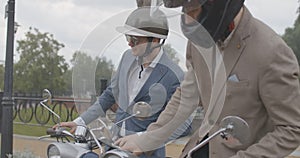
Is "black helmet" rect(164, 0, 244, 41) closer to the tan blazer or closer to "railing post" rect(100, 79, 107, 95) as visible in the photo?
the tan blazer

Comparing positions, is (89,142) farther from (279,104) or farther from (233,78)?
(279,104)

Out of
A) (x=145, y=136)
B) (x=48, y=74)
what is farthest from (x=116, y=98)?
(x=48, y=74)

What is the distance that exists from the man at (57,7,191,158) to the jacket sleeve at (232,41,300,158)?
0.38m

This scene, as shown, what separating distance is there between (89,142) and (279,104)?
1.06 meters

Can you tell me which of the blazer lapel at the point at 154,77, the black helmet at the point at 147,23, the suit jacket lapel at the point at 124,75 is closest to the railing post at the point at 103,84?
the suit jacket lapel at the point at 124,75

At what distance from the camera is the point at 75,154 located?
8.35 ft

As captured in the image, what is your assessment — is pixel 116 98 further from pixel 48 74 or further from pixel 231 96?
pixel 48 74

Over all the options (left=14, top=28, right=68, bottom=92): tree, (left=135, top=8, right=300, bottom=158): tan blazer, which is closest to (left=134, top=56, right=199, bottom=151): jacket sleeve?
(left=135, top=8, right=300, bottom=158): tan blazer

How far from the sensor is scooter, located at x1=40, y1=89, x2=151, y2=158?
2.20 metres

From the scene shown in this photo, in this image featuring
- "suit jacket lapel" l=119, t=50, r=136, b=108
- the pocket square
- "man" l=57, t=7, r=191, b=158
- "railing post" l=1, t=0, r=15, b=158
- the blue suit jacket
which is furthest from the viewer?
"railing post" l=1, t=0, r=15, b=158

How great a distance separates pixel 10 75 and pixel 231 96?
4.53 meters

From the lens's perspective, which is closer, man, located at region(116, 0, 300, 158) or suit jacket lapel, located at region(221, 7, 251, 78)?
man, located at region(116, 0, 300, 158)

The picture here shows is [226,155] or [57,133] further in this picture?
[57,133]

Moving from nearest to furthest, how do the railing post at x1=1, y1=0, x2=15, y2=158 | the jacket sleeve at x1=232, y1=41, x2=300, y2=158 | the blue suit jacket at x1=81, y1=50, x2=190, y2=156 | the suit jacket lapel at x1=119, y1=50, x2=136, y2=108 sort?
1. the jacket sleeve at x1=232, y1=41, x2=300, y2=158
2. the blue suit jacket at x1=81, y1=50, x2=190, y2=156
3. the suit jacket lapel at x1=119, y1=50, x2=136, y2=108
4. the railing post at x1=1, y1=0, x2=15, y2=158
